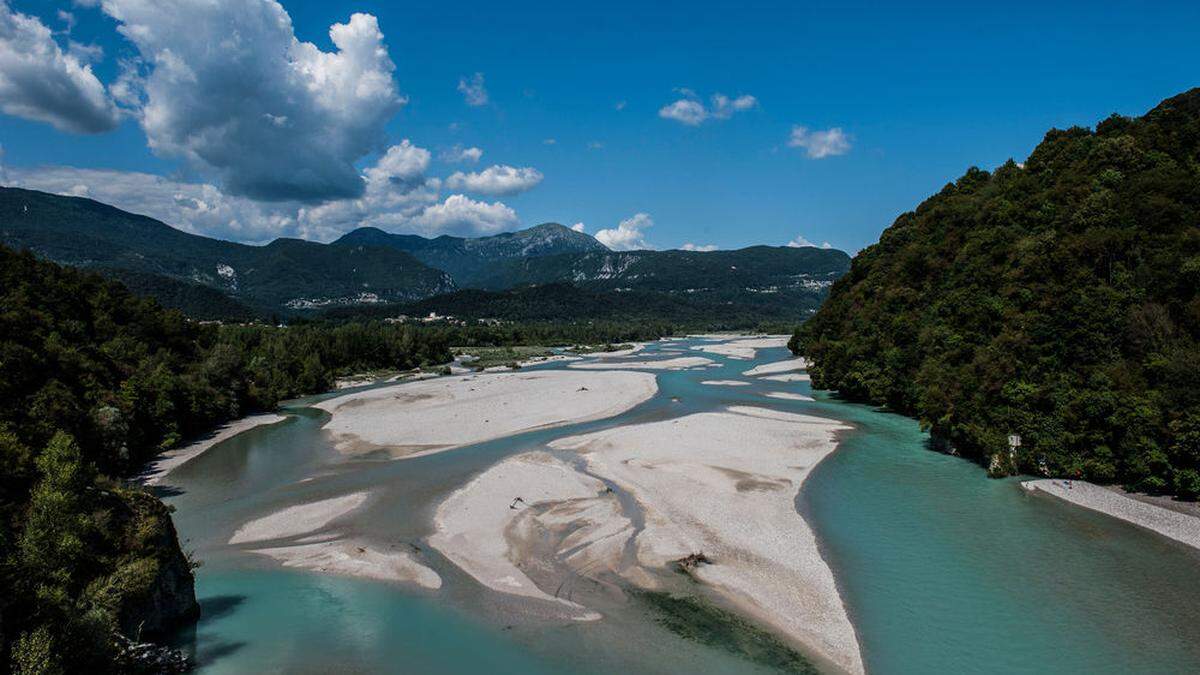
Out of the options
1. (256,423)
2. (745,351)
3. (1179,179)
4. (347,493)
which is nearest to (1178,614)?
(1179,179)

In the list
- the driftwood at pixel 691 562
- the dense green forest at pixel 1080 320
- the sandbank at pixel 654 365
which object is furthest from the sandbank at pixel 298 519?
the sandbank at pixel 654 365

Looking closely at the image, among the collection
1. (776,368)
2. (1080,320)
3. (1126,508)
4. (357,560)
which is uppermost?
(1080,320)

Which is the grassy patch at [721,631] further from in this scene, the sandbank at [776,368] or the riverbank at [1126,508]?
the sandbank at [776,368]

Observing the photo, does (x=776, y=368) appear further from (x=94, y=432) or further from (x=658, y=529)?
(x=94, y=432)

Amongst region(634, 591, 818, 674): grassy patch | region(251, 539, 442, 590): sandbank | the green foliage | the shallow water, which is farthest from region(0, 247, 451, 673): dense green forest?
region(634, 591, 818, 674): grassy patch

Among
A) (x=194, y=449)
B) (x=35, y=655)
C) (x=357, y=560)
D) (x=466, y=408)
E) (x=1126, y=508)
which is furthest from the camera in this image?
(x=466, y=408)

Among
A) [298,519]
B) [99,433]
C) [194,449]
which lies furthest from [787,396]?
[99,433]

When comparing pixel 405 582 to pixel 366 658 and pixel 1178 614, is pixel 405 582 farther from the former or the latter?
pixel 1178 614
